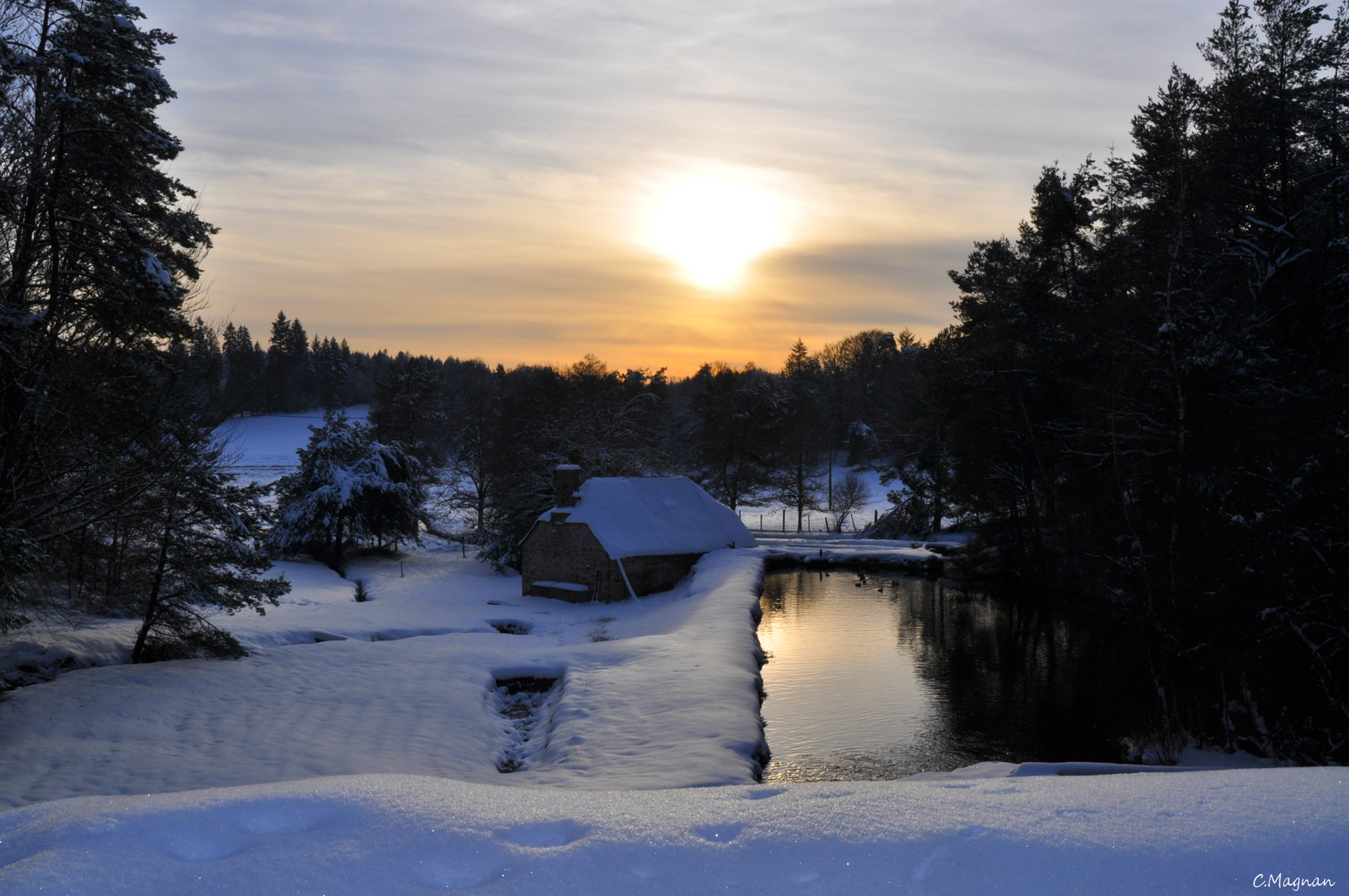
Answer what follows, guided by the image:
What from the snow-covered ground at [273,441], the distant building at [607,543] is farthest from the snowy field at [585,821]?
the snow-covered ground at [273,441]

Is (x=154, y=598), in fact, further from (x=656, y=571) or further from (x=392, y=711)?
(x=656, y=571)

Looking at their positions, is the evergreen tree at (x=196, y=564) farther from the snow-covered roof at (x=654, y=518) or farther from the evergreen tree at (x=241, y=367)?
the snow-covered roof at (x=654, y=518)

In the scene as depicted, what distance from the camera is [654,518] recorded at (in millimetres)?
32875

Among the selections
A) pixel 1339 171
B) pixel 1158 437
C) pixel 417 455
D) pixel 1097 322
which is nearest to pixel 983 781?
pixel 1158 437

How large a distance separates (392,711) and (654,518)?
60.8 ft

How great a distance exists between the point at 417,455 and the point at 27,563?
47.9 metres

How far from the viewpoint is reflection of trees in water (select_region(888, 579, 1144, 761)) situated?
15.5 meters

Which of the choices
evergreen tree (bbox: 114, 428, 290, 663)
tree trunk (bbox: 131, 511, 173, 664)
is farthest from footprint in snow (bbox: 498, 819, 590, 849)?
tree trunk (bbox: 131, 511, 173, 664)

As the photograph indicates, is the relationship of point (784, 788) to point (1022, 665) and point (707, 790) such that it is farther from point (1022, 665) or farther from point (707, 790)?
point (1022, 665)

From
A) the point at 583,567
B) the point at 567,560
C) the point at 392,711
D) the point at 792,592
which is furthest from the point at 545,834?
the point at 792,592

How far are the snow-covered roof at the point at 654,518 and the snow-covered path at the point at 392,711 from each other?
19.4ft

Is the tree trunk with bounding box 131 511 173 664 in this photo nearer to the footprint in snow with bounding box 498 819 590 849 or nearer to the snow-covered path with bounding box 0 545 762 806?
the snow-covered path with bounding box 0 545 762 806

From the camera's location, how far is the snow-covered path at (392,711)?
11.5 m

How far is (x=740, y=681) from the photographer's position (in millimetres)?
16531
